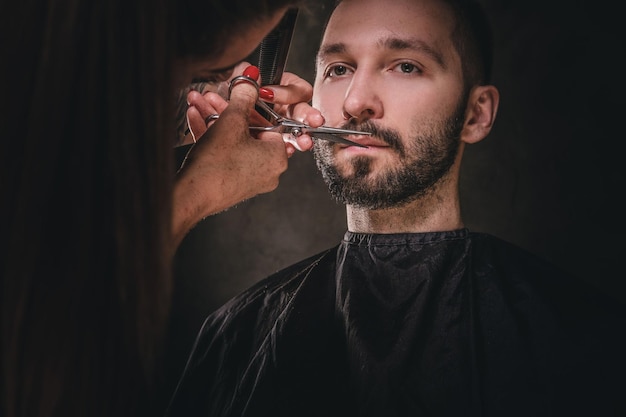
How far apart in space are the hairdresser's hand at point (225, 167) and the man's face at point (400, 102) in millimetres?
439

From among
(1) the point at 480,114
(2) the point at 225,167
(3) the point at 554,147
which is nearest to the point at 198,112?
(2) the point at 225,167

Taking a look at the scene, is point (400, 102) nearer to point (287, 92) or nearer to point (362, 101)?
point (362, 101)

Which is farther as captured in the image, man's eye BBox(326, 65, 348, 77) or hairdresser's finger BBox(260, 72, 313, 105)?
man's eye BBox(326, 65, 348, 77)

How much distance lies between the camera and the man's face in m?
1.70

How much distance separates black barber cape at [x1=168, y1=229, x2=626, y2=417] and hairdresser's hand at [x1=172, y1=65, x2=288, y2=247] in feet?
1.69

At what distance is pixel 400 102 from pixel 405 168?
0.70 feet

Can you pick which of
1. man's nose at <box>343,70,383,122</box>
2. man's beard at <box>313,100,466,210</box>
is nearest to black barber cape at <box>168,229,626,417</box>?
man's beard at <box>313,100,466,210</box>

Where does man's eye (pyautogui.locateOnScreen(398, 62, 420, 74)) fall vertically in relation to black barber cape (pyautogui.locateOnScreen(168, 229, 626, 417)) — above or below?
above

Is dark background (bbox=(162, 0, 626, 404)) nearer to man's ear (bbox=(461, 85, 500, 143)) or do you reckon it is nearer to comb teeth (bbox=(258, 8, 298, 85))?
man's ear (bbox=(461, 85, 500, 143))

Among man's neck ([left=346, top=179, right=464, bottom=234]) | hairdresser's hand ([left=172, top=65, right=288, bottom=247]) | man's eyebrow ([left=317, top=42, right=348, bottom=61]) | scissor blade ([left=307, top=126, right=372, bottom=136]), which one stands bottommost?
man's neck ([left=346, top=179, right=464, bottom=234])

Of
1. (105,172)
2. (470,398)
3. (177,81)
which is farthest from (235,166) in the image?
(470,398)

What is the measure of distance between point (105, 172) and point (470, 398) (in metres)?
1.03

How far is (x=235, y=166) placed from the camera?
1.23 metres

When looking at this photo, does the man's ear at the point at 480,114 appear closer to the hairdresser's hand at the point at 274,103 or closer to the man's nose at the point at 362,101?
the man's nose at the point at 362,101
